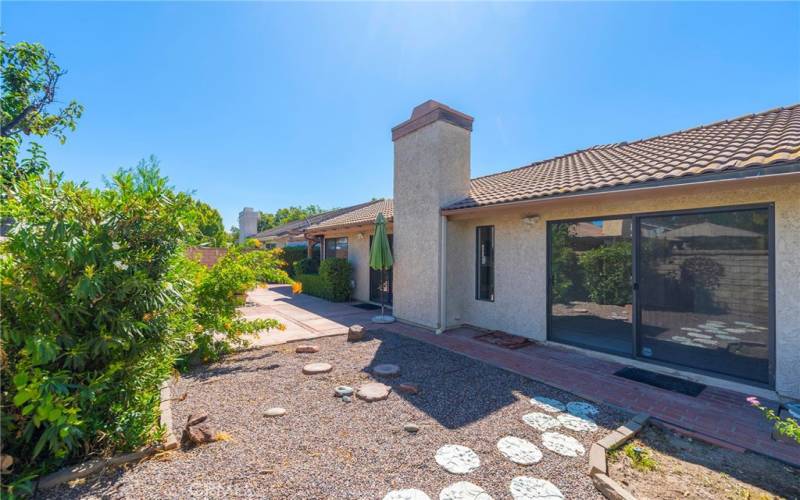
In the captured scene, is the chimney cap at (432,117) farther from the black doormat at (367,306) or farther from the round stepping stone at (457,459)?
the round stepping stone at (457,459)

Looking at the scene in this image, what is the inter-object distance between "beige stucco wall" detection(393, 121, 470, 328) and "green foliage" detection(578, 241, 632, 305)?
4.15 metres

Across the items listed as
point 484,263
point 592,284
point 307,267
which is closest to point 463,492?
point 592,284

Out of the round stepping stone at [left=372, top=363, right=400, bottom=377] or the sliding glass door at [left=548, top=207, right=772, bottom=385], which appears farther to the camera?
the round stepping stone at [left=372, top=363, right=400, bottom=377]

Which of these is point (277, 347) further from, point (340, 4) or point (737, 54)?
point (737, 54)

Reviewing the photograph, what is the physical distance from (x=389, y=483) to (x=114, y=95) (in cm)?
1414

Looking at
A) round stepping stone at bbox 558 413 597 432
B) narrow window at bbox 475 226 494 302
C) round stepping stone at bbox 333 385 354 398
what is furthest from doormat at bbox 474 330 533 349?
round stepping stone at bbox 333 385 354 398

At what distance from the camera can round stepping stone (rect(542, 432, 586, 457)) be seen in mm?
4094

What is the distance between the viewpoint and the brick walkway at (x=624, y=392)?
14.8 ft

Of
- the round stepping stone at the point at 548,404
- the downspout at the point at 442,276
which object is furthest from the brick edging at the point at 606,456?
the downspout at the point at 442,276

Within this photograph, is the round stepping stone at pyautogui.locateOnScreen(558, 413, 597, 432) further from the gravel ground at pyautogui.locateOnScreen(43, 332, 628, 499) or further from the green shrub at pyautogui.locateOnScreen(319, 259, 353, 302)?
the green shrub at pyautogui.locateOnScreen(319, 259, 353, 302)

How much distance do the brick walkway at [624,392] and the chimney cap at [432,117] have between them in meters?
6.89

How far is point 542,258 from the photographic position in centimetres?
884

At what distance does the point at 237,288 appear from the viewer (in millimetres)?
7559

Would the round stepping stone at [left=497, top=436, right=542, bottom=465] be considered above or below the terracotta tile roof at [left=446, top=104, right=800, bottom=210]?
below
